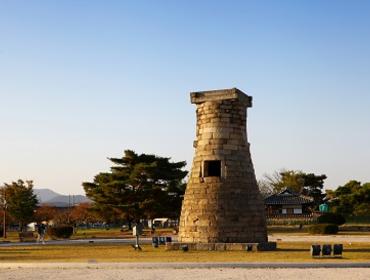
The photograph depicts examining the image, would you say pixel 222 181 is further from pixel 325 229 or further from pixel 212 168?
pixel 325 229

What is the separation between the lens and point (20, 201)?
62.1m

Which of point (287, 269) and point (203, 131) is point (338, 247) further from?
point (203, 131)

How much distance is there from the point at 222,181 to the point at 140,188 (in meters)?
26.3

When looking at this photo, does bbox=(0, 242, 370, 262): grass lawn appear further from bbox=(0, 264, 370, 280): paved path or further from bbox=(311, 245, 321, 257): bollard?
bbox=(0, 264, 370, 280): paved path

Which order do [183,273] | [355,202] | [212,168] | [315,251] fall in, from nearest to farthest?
[183,273] < [315,251] < [212,168] < [355,202]

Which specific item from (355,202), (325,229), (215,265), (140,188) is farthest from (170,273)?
(355,202)

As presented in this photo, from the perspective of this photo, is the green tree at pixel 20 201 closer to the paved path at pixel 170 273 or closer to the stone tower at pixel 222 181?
the stone tower at pixel 222 181

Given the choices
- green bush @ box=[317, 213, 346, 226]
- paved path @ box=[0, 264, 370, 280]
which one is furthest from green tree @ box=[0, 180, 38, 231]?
paved path @ box=[0, 264, 370, 280]

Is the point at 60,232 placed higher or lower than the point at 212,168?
lower

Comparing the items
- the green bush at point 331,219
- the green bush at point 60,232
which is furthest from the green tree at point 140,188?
the green bush at point 331,219

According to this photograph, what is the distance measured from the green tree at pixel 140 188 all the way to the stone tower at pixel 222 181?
24.2 metres

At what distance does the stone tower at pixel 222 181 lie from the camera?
84.3ft

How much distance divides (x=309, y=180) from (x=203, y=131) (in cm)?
6003

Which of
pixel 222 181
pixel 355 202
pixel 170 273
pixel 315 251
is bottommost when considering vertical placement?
pixel 170 273
